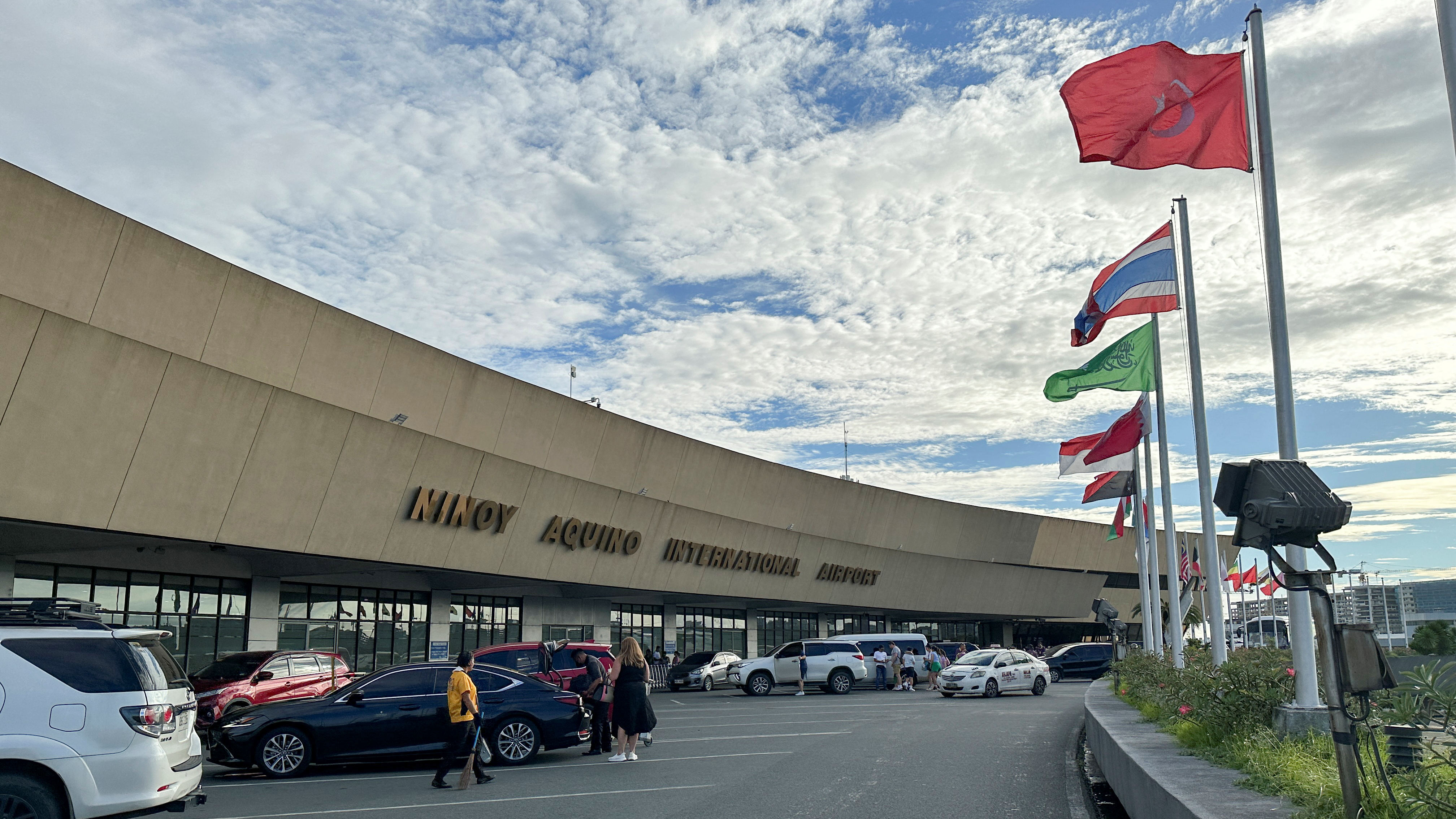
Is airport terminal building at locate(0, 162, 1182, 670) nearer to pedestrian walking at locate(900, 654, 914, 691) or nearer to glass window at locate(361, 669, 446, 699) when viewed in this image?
pedestrian walking at locate(900, 654, 914, 691)

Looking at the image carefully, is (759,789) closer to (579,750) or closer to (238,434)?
(579,750)

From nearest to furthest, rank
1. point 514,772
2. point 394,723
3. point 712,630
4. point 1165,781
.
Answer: point 1165,781 < point 514,772 < point 394,723 < point 712,630

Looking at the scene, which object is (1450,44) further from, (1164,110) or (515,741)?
(515,741)

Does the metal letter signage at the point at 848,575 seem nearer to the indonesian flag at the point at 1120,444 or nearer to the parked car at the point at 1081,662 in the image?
the parked car at the point at 1081,662

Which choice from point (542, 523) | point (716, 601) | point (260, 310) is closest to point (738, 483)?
point (716, 601)

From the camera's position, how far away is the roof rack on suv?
28.0ft

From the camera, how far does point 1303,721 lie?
31.7 ft

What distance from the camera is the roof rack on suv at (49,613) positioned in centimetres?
852

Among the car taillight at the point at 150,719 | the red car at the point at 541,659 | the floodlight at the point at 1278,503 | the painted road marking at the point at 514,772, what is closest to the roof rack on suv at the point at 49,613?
the car taillight at the point at 150,719

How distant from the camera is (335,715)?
558 inches

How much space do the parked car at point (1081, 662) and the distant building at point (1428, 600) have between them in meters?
105

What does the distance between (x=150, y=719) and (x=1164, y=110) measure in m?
11.1

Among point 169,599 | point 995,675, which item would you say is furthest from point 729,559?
point 169,599

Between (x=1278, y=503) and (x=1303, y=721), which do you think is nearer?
(x=1278, y=503)
